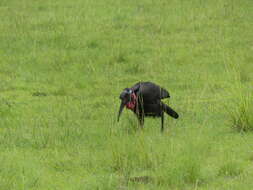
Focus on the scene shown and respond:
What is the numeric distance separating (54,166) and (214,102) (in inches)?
159

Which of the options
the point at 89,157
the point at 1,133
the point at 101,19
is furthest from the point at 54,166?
the point at 101,19

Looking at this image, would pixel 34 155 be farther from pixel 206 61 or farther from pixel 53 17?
pixel 53 17

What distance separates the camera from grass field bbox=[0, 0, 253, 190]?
8602mm

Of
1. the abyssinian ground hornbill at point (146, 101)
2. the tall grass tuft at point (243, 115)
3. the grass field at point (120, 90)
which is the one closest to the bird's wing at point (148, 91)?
the abyssinian ground hornbill at point (146, 101)

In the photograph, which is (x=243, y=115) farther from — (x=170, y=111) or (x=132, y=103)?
(x=132, y=103)

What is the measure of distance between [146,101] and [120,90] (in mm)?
2688

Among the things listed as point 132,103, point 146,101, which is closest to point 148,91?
point 146,101

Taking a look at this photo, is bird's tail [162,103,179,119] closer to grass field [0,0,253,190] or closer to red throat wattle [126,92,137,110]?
grass field [0,0,253,190]

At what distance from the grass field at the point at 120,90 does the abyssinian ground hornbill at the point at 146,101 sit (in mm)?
243

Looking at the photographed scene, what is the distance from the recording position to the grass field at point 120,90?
339 inches

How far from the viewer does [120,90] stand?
13289 millimetres

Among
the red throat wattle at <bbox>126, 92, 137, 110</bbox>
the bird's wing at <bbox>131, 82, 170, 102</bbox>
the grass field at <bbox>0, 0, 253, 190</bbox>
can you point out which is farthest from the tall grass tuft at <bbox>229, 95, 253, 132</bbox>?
the red throat wattle at <bbox>126, 92, 137, 110</bbox>

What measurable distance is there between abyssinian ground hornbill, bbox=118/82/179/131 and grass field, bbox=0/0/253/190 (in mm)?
243

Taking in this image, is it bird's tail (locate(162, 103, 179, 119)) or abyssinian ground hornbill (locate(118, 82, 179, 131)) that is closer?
abyssinian ground hornbill (locate(118, 82, 179, 131))
